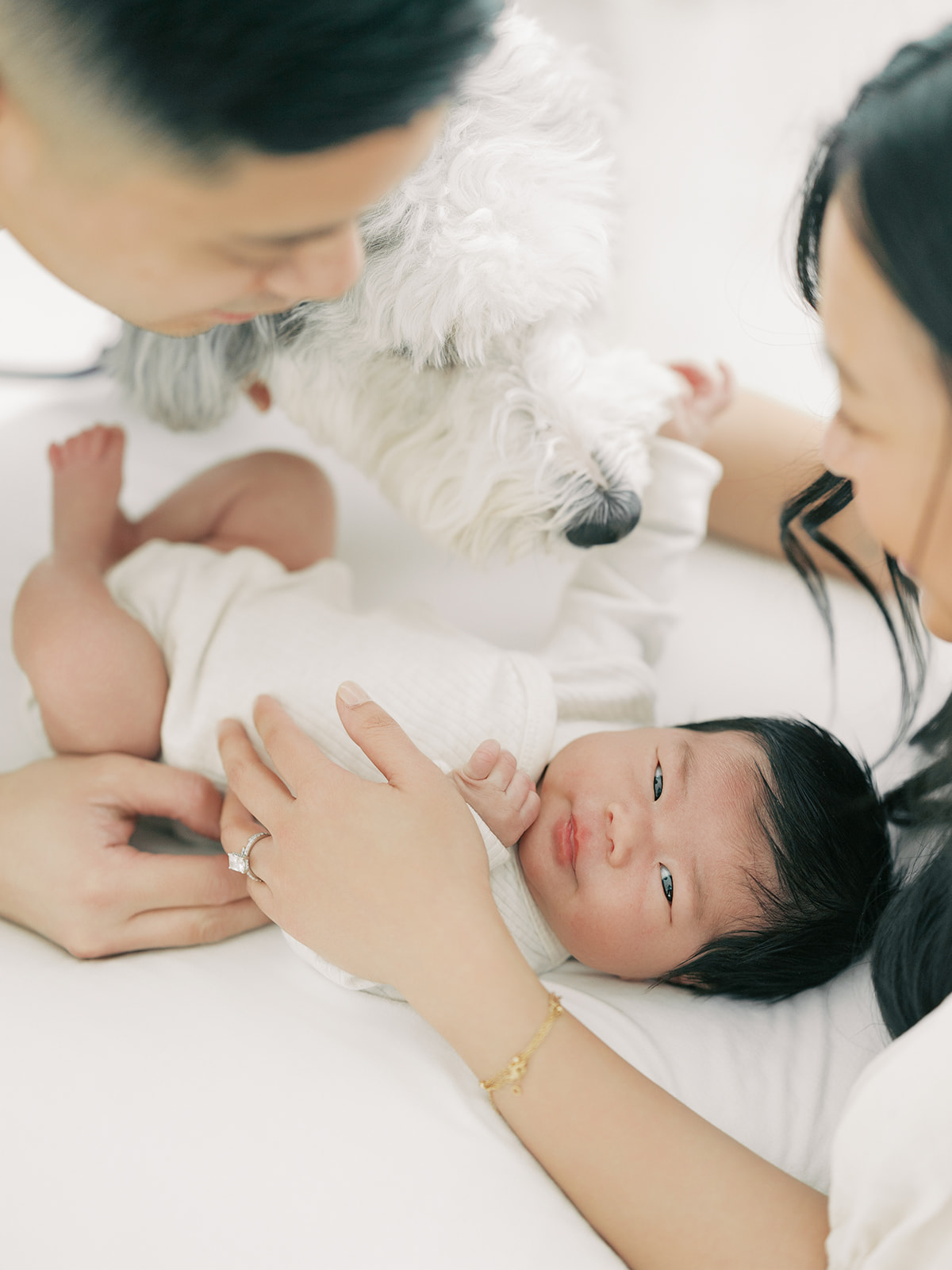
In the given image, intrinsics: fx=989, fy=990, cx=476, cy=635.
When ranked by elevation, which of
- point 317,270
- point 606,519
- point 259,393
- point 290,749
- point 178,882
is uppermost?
point 317,270

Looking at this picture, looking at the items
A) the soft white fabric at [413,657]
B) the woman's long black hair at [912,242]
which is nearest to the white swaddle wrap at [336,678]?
the soft white fabric at [413,657]

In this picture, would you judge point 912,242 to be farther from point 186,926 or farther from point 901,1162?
point 186,926

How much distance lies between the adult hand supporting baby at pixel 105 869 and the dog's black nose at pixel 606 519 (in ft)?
1.46

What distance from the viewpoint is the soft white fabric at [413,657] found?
957 mm

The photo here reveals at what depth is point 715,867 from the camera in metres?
0.88

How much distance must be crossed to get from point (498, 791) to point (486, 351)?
0.41 meters

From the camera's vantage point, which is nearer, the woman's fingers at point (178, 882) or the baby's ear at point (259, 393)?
the woman's fingers at point (178, 882)

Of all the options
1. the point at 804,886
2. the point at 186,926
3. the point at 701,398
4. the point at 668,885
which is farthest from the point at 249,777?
the point at 701,398

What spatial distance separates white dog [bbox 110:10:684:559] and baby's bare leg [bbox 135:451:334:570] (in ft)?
0.31

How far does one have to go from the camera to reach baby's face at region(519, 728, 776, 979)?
2.87ft

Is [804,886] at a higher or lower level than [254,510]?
lower

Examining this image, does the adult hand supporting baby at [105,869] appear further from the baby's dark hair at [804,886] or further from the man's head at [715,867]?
the baby's dark hair at [804,886]

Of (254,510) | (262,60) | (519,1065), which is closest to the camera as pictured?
(262,60)

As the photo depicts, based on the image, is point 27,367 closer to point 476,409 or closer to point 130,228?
point 476,409
